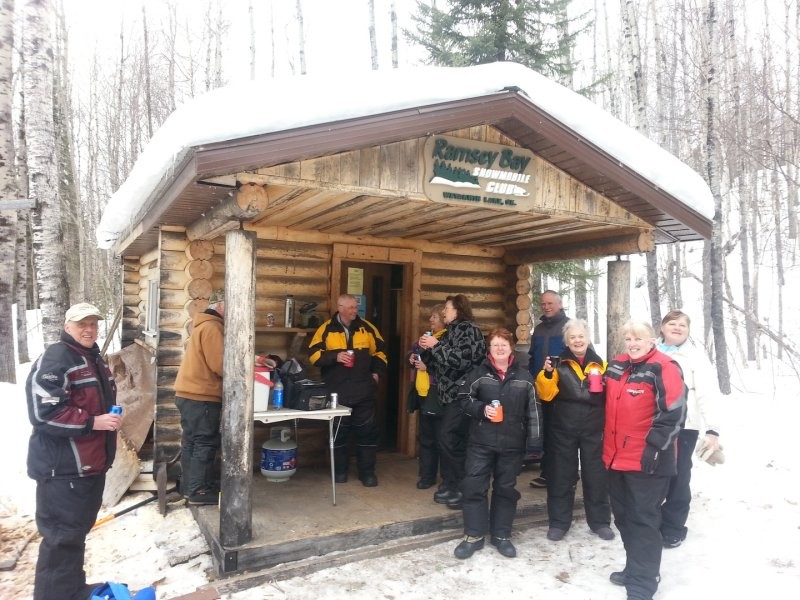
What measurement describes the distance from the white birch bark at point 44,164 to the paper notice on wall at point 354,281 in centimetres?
458

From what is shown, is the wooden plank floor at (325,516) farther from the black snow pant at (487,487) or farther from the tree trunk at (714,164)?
the tree trunk at (714,164)

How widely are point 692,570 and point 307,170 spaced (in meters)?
4.16

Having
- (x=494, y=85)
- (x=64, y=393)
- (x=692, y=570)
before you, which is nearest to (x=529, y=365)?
(x=692, y=570)

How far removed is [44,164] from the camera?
841 centimetres

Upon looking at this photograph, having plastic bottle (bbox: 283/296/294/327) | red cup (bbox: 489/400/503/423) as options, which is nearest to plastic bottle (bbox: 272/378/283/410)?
plastic bottle (bbox: 283/296/294/327)

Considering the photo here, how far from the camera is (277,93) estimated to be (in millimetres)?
4039

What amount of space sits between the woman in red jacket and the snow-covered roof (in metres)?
1.83

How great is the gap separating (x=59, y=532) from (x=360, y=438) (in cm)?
287

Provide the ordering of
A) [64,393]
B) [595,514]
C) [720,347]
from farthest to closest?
[720,347]
[595,514]
[64,393]

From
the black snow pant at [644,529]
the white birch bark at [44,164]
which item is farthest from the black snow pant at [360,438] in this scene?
the white birch bark at [44,164]

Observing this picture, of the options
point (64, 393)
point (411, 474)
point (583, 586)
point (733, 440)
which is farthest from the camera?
point (733, 440)

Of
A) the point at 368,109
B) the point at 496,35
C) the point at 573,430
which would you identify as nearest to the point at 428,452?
the point at 573,430

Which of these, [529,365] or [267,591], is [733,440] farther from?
[267,591]

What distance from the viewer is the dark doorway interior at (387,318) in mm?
7797
